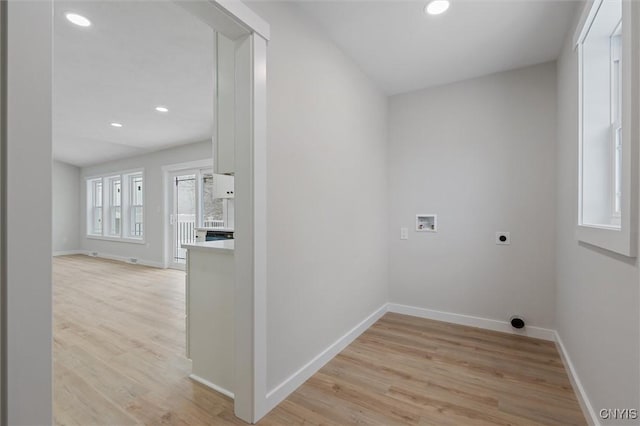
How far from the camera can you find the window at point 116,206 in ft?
23.9

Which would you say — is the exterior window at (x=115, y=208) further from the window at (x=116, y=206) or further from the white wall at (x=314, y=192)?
the white wall at (x=314, y=192)

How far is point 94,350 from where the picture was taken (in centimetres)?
247

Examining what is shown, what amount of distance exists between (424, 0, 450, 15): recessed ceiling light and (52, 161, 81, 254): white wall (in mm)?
9912

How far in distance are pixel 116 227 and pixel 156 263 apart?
2379 mm

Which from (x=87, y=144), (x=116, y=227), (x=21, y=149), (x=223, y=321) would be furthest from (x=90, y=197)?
(x=21, y=149)

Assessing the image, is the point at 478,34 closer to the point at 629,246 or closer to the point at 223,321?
the point at 629,246

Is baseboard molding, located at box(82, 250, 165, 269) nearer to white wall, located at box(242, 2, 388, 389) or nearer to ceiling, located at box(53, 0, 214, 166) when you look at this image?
ceiling, located at box(53, 0, 214, 166)

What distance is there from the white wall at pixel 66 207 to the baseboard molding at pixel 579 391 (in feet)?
35.2

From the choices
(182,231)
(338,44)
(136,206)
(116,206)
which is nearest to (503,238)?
(338,44)

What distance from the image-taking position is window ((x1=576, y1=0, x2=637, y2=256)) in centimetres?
163

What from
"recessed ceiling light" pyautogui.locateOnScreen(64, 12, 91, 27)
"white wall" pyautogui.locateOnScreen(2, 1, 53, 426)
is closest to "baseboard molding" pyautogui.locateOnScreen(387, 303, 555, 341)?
"white wall" pyautogui.locateOnScreen(2, 1, 53, 426)

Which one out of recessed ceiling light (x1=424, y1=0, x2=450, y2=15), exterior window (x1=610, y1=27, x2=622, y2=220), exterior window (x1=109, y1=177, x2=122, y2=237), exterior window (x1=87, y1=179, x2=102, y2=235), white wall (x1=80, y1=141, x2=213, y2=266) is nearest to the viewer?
exterior window (x1=610, y1=27, x2=622, y2=220)

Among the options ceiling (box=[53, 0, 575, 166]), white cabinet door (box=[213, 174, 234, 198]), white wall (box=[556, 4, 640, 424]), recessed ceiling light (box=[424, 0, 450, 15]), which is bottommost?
white wall (box=[556, 4, 640, 424])

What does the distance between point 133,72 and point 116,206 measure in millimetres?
5956
